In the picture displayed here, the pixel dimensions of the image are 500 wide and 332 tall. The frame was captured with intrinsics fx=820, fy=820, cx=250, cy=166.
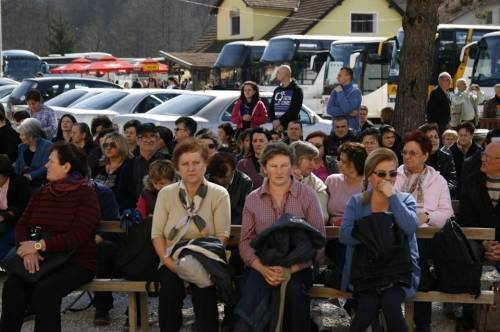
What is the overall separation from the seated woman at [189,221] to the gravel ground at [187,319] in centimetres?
81

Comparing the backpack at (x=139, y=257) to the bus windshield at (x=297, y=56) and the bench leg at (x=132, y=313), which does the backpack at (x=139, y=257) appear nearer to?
the bench leg at (x=132, y=313)

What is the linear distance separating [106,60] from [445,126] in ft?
126

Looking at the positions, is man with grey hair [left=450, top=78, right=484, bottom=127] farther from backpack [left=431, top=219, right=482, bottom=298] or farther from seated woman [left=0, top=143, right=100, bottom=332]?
seated woman [left=0, top=143, right=100, bottom=332]

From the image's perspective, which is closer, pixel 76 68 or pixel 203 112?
pixel 203 112

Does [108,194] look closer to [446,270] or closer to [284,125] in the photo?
[446,270]

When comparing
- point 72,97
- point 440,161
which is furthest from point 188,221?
point 72,97

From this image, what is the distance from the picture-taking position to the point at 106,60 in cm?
5022

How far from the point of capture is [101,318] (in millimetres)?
6852

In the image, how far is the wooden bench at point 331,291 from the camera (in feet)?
19.7

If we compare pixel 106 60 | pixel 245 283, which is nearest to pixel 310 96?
pixel 106 60

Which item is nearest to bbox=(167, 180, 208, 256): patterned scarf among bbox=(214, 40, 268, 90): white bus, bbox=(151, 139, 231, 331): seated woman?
bbox=(151, 139, 231, 331): seated woman

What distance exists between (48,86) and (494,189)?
62.7 feet

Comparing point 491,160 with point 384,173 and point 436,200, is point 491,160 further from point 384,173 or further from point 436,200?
point 384,173

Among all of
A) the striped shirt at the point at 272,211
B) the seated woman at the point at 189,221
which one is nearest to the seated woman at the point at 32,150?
the seated woman at the point at 189,221
